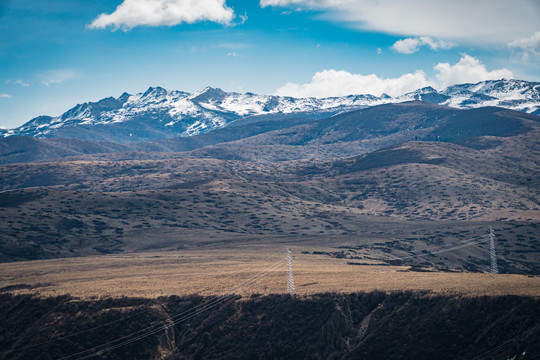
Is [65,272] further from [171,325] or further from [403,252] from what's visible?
[403,252]

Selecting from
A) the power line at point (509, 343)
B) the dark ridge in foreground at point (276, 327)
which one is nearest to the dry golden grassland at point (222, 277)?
the dark ridge in foreground at point (276, 327)

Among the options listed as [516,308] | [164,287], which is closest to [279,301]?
[164,287]

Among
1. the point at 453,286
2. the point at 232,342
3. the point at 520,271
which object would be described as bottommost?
the point at 520,271

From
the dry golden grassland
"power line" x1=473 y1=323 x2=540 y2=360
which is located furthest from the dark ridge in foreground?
the dry golden grassland

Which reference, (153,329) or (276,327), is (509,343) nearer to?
(276,327)

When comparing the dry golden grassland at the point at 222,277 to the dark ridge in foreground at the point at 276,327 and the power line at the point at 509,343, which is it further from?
the power line at the point at 509,343
